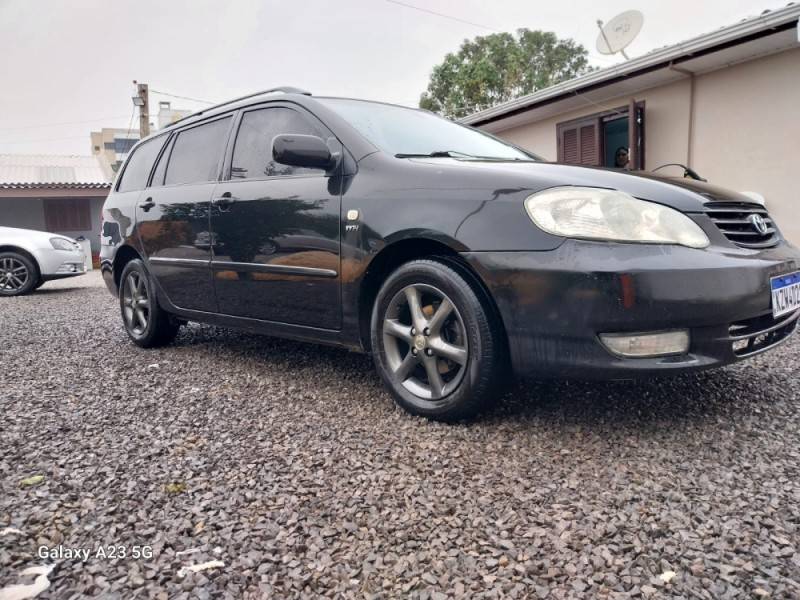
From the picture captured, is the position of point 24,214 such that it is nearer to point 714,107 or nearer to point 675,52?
point 675,52

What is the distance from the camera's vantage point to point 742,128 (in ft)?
23.7

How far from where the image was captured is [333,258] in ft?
9.41

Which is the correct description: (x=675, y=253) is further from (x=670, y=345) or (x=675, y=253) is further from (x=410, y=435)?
(x=410, y=435)

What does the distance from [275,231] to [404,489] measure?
1.65 meters

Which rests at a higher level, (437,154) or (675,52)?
(675,52)

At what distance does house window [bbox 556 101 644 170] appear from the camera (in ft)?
27.0

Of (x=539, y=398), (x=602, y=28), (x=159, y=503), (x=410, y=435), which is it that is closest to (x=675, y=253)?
(x=539, y=398)

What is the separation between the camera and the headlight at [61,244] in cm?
992

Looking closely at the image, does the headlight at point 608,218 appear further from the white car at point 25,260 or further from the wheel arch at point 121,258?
the white car at point 25,260

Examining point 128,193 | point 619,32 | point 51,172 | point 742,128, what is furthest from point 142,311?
point 51,172

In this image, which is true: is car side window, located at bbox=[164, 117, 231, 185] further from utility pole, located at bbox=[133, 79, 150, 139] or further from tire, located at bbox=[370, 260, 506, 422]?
utility pole, located at bbox=[133, 79, 150, 139]

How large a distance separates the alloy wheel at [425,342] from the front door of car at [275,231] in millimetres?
354

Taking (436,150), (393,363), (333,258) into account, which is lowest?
(393,363)

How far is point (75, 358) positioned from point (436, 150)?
2.87 meters
